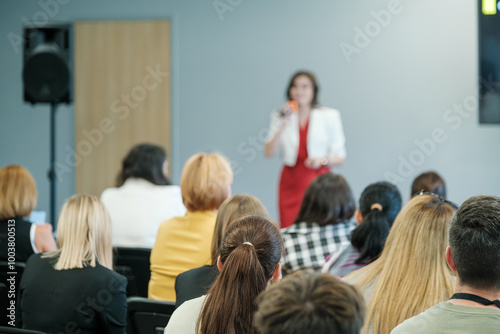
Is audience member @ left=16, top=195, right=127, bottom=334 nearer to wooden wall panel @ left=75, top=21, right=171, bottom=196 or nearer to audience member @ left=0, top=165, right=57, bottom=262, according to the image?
audience member @ left=0, top=165, right=57, bottom=262

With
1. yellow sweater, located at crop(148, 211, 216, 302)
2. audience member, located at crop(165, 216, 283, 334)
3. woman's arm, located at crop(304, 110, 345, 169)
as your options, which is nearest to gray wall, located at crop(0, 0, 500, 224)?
woman's arm, located at crop(304, 110, 345, 169)


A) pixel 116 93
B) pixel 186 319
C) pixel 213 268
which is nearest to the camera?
pixel 186 319

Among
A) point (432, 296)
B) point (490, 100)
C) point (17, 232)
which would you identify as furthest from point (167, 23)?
point (432, 296)

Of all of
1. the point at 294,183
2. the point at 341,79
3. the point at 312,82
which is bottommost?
the point at 294,183

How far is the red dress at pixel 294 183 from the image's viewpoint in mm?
4746

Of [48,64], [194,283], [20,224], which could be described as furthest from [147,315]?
[48,64]

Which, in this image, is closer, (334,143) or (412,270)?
(412,270)

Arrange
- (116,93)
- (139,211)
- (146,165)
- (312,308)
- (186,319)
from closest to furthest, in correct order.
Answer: (312,308), (186,319), (139,211), (146,165), (116,93)

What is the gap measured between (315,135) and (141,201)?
6.13 ft

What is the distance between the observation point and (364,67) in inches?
224

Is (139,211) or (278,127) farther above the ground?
(278,127)

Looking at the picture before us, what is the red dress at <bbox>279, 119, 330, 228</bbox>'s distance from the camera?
15.6ft

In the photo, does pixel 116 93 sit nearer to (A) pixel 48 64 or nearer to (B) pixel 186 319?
(A) pixel 48 64

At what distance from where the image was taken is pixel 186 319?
1556 mm
